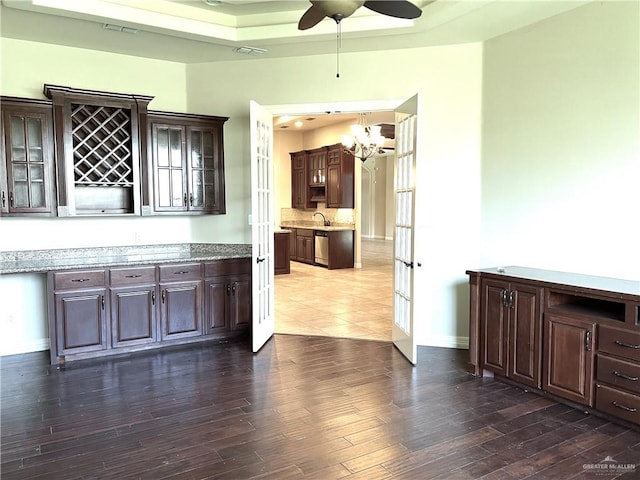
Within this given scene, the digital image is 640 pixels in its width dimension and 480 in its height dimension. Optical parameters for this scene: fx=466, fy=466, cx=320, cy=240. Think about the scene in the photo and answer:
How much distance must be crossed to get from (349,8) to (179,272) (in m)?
3.03

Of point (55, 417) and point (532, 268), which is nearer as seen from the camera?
point (55, 417)

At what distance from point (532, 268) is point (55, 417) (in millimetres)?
3827

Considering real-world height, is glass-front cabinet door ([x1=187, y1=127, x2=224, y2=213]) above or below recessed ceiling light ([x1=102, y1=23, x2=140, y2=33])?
below

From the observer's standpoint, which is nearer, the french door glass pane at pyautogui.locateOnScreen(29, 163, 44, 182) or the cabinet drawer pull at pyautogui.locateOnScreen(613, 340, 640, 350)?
the cabinet drawer pull at pyautogui.locateOnScreen(613, 340, 640, 350)

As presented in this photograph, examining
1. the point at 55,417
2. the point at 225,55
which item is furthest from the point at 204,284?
the point at 225,55

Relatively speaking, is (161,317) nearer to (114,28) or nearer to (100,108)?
(100,108)

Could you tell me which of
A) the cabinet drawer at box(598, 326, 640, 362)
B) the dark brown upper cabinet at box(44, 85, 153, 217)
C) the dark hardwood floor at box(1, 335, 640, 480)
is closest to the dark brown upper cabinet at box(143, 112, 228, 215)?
the dark brown upper cabinet at box(44, 85, 153, 217)

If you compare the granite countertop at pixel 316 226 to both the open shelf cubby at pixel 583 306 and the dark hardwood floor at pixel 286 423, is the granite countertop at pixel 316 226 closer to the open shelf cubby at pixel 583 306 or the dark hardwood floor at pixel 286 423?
the dark hardwood floor at pixel 286 423

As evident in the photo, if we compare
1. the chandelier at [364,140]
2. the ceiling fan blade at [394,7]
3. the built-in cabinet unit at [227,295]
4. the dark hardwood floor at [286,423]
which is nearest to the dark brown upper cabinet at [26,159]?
the dark hardwood floor at [286,423]

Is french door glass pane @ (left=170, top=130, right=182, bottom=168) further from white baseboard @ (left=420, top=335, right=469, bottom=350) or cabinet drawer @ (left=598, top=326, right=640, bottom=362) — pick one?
cabinet drawer @ (left=598, top=326, right=640, bottom=362)

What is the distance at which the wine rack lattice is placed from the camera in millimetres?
4422

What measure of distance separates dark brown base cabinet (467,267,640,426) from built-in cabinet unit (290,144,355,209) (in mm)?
6390

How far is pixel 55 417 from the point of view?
311 centimetres

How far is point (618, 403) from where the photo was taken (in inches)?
116
